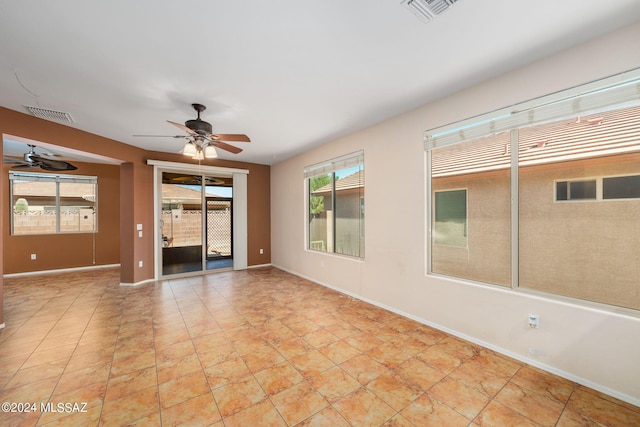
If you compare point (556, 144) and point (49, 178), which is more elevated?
point (49, 178)

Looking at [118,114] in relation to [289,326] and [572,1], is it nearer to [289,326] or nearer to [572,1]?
[289,326]

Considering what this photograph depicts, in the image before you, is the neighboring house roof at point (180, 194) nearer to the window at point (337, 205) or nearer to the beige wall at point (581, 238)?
the window at point (337, 205)

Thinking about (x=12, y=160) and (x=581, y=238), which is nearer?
(x=581, y=238)

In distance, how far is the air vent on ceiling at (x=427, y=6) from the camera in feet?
5.21

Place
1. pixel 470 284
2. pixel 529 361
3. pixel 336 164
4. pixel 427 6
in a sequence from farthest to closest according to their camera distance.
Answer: pixel 336 164, pixel 470 284, pixel 529 361, pixel 427 6

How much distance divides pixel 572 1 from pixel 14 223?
30.0ft

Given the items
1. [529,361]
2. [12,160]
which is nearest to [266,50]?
[529,361]

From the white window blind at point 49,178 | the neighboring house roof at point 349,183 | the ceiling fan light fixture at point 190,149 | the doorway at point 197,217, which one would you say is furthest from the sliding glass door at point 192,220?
the ceiling fan light fixture at point 190,149

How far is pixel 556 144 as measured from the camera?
2.22 metres

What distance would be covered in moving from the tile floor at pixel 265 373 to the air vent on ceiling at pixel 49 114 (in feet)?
8.70

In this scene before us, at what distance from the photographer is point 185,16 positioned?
1.69 meters

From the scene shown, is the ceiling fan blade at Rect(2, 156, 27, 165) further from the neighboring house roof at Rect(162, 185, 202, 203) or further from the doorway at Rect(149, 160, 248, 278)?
the neighboring house roof at Rect(162, 185, 202, 203)

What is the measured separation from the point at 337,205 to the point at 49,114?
4.25m

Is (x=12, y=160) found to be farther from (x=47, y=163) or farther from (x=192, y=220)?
(x=192, y=220)
